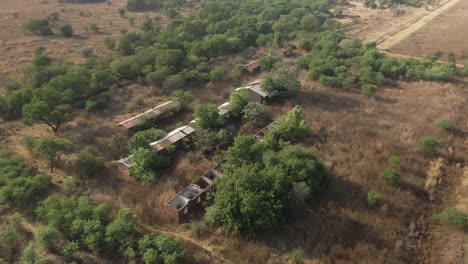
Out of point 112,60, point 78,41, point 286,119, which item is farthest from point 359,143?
point 78,41

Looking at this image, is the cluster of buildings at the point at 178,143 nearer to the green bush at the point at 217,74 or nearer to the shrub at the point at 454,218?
the green bush at the point at 217,74

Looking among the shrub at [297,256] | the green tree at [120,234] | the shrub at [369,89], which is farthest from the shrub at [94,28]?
the shrub at [297,256]

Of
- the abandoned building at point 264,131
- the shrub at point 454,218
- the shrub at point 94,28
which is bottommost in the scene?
the shrub at point 454,218

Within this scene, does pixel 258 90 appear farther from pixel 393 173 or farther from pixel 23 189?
pixel 23 189

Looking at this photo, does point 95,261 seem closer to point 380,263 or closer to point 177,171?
point 177,171

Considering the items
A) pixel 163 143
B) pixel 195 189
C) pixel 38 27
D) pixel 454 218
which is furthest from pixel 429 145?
pixel 38 27

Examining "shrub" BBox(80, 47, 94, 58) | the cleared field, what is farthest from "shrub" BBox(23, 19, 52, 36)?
the cleared field
